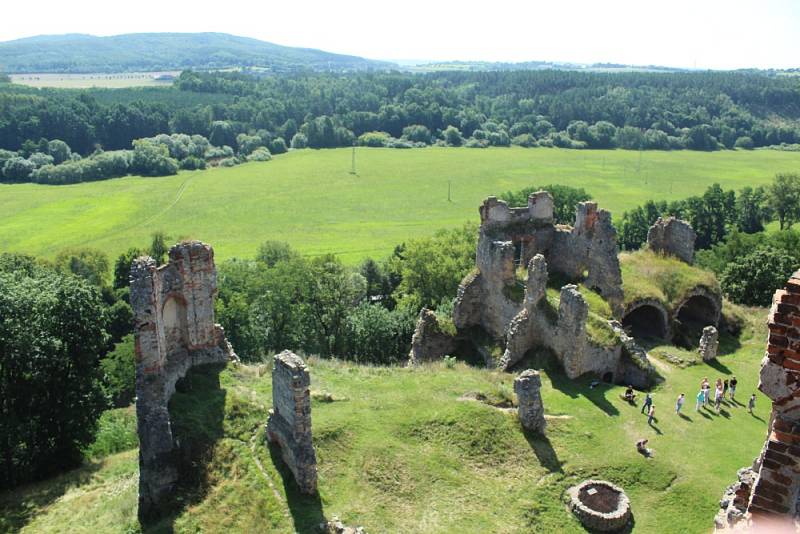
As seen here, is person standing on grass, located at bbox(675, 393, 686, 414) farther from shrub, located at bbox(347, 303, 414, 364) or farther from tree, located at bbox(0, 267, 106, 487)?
tree, located at bbox(0, 267, 106, 487)

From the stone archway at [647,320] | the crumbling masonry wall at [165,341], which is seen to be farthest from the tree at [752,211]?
the crumbling masonry wall at [165,341]

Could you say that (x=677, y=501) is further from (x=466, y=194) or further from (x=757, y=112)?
(x=757, y=112)

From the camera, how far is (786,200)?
77.6m

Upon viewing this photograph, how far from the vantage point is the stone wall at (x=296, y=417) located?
703 inches

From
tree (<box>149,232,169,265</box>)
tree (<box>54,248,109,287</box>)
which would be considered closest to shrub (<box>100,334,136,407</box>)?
tree (<box>54,248,109,287</box>)

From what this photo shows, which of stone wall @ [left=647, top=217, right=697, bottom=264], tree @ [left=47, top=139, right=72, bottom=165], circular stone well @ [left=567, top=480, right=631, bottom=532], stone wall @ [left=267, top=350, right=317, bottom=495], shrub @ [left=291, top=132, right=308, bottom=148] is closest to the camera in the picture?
stone wall @ [left=267, top=350, right=317, bottom=495]

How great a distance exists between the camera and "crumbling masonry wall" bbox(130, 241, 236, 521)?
62.4ft

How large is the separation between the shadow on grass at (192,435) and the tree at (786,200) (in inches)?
3038

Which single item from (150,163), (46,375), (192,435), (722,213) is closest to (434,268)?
(46,375)

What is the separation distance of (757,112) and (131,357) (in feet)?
573

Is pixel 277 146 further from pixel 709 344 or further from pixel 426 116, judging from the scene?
pixel 709 344

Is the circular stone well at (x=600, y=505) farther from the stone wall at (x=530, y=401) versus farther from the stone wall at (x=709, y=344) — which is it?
A: the stone wall at (x=709, y=344)

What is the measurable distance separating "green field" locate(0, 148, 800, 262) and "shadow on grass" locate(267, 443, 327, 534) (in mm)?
55959

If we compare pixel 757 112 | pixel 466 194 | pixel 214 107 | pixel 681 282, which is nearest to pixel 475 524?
pixel 681 282
